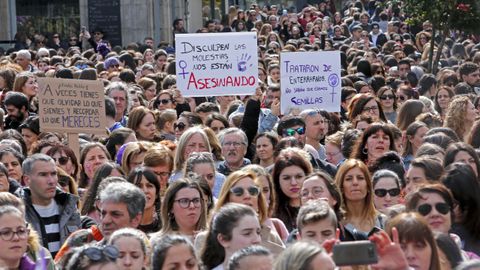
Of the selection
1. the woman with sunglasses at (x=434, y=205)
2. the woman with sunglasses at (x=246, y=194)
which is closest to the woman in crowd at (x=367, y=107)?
the woman with sunglasses at (x=246, y=194)

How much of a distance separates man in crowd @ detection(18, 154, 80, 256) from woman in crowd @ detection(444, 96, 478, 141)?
507 centimetres

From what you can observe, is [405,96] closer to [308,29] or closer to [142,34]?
[308,29]

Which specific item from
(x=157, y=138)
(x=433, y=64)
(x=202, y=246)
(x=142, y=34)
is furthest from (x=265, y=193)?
(x=142, y=34)

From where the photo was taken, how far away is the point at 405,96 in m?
17.6

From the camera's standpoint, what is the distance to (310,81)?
56.2ft

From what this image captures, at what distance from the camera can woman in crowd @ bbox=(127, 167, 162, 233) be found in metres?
10.6

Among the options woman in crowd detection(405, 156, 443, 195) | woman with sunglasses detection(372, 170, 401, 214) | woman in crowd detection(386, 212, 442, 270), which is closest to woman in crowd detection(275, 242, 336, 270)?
woman in crowd detection(386, 212, 442, 270)

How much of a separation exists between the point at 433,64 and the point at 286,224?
44.9ft

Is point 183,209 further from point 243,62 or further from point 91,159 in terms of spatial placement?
point 243,62

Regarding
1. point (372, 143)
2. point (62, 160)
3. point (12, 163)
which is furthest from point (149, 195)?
point (372, 143)

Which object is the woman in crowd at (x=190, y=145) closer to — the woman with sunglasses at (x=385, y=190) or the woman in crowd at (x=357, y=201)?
the woman in crowd at (x=357, y=201)

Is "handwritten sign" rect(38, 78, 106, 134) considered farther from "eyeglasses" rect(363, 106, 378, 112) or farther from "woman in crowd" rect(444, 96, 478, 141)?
"woman in crowd" rect(444, 96, 478, 141)

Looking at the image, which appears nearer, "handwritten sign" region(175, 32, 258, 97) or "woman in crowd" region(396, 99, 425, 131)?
"woman in crowd" region(396, 99, 425, 131)

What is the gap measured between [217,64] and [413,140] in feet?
15.2
